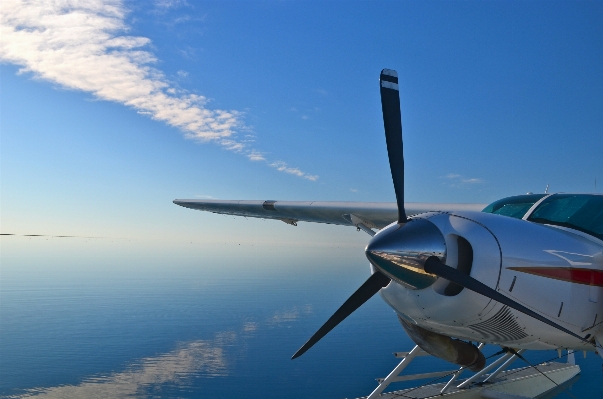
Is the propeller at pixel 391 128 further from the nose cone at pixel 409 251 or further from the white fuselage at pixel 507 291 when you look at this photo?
the nose cone at pixel 409 251

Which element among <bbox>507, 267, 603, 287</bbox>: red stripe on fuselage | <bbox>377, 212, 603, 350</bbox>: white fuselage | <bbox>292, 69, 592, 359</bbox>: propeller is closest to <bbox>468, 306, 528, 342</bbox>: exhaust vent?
<bbox>377, 212, 603, 350</bbox>: white fuselage

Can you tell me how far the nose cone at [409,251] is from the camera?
3699mm

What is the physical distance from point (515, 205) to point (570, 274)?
1580mm

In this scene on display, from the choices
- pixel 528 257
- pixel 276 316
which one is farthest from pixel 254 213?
pixel 276 316

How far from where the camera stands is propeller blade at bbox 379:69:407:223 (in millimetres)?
5199

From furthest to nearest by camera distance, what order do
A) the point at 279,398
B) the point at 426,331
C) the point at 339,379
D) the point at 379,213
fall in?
the point at 339,379 < the point at 279,398 < the point at 379,213 < the point at 426,331

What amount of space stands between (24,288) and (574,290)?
48754mm

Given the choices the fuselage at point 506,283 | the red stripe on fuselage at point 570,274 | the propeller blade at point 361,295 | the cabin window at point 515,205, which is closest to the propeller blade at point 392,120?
the propeller blade at point 361,295

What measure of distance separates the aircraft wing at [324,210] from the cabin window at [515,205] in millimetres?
2334

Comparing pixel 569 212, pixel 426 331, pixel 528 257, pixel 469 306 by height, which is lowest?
pixel 426 331

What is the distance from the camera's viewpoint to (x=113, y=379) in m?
17.4

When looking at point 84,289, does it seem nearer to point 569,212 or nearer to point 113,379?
point 113,379

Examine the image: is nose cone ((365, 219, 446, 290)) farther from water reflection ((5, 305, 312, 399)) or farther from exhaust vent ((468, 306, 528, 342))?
water reflection ((5, 305, 312, 399))

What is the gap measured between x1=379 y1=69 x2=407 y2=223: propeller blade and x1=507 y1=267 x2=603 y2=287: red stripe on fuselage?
1.63 m
